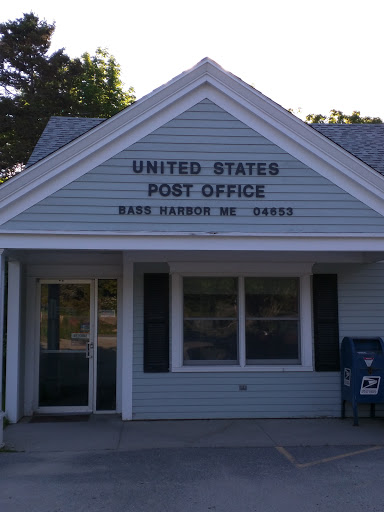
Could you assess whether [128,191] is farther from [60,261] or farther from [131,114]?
[60,261]

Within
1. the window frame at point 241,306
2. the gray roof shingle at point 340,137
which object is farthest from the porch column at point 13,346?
the window frame at point 241,306

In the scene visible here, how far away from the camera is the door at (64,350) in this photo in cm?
960

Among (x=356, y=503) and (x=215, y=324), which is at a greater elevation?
(x=215, y=324)

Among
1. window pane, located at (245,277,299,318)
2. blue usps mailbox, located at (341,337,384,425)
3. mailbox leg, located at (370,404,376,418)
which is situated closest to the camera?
blue usps mailbox, located at (341,337,384,425)

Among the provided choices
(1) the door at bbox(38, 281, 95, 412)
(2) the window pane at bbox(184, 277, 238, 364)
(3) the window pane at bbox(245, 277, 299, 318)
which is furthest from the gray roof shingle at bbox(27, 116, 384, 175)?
(2) the window pane at bbox(184, 277, 238, 364)

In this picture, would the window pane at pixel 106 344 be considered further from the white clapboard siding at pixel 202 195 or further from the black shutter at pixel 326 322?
the black shutter at pixel 326 322

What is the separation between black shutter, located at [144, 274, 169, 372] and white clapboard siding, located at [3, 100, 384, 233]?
1.80 m

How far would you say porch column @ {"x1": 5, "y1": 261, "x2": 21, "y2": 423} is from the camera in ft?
28.9

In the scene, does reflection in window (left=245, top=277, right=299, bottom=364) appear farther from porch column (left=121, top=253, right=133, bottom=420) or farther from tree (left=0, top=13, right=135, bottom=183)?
tree (left=0, top=13, right=135, bottom=183)

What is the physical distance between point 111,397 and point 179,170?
4.15 metres

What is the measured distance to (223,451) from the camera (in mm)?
7359

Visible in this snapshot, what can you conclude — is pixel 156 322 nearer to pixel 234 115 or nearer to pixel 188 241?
pixel 188 241

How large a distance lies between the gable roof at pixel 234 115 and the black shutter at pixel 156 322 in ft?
7.82

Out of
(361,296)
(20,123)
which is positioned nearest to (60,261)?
(361,296)
